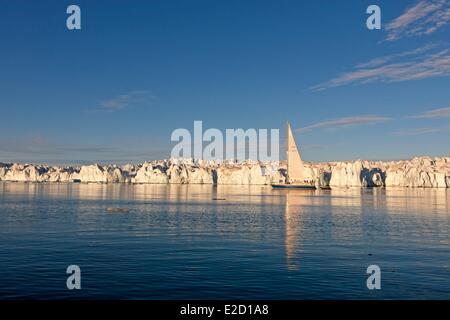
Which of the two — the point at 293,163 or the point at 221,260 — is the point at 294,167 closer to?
the point at 293,163

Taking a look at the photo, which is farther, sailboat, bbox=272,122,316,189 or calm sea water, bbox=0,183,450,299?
sailboat, bbox=272,122,316,189

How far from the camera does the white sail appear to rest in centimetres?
18750

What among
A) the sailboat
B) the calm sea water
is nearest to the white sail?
the sailboat

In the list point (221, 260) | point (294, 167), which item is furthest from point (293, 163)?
point (221, 260)

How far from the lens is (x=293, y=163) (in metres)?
188

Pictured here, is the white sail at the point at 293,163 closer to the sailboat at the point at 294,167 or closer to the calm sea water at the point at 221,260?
the sailboat at the point at 294,167

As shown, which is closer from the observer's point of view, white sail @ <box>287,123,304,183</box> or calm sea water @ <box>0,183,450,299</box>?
calm sea water @ <box>0,183,450,299</box>

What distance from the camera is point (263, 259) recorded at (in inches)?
1179

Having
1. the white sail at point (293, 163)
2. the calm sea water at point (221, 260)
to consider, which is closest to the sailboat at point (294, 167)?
the white sail at point (293, 163)

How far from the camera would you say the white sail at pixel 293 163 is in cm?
18750

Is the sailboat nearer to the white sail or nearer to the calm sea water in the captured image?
the white sail

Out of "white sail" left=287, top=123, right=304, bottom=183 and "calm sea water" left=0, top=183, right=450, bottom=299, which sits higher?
"white sail" left=287, top=123, right=304, bottom=183
